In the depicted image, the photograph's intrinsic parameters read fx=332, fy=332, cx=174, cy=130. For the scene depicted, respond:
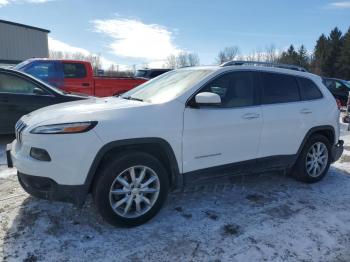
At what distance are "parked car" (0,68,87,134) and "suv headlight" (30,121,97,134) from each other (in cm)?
366

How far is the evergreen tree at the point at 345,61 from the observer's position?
2227 inches

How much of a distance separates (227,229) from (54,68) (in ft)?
24.7

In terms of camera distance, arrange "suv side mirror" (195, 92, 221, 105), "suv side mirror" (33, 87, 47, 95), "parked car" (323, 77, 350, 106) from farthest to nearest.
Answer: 1. "parked car" (323, 77, 350, 106)
2. "suv side mirror" (33, 87, 47, 95)
3. "suv side mirror" (195, 92, 221, 105)

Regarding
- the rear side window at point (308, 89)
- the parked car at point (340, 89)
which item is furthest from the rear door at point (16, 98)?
the parked car at point (340, 89)

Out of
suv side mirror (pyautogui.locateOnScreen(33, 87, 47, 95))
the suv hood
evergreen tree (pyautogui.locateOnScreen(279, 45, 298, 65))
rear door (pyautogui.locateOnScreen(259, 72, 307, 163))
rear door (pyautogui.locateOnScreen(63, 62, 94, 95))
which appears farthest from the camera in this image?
evergreen tree (pyautogui.locateOnScreen(279, 45, 298, 65))

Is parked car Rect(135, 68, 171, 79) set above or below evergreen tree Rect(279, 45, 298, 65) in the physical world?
below

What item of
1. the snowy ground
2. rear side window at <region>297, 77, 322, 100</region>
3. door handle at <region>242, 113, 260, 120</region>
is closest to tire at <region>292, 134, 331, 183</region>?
the snowy ground

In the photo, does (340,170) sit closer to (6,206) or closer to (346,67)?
(6,206)

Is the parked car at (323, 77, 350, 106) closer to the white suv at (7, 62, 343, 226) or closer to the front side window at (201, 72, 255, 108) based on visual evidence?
the white suv at (7, 62, 343, 226)

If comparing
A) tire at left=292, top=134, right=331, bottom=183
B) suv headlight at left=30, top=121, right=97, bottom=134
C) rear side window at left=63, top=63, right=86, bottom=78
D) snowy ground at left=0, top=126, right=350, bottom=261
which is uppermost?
rear side window at left=63, top=63, right=86, bottom=78

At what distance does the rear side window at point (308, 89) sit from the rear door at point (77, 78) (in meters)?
6.65

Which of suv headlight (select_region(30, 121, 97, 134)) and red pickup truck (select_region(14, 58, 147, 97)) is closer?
suv headlight (select_region(30, 121, 97, 134))

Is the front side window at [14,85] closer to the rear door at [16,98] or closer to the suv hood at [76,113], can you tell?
the rear door at [16,98]

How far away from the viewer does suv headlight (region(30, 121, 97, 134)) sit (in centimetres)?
303
